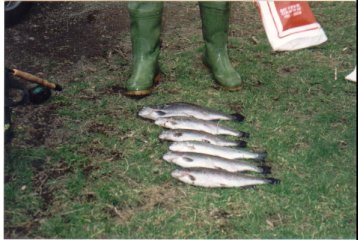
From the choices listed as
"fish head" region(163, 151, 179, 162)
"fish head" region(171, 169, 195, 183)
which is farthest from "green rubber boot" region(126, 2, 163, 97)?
"fish head" region(171, 169, 195, 183)

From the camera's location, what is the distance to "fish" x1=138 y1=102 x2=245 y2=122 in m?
3.64

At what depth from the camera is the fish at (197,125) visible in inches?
137

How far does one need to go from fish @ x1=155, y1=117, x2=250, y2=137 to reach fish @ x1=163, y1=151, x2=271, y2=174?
361mm

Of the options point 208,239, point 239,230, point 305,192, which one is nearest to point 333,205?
point 305,192

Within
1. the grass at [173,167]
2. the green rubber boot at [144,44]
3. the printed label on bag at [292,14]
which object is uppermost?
the printed label on bag at [292,14]

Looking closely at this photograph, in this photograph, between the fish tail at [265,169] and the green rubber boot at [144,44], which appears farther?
the green rubber boot at [144,44]

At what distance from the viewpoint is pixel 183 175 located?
3010 mm

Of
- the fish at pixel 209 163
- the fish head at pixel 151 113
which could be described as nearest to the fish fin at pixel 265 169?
the fish at pixel 209 163

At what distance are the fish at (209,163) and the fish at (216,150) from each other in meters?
0.07

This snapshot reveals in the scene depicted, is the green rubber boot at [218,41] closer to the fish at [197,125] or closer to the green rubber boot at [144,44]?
the green rubber boot at [144,44]

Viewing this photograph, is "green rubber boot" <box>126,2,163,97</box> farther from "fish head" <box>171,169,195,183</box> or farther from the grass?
"fish head" <box>171,169,195,183</box>

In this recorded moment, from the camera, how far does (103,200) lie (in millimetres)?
2873

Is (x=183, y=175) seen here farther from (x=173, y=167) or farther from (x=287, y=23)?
(x=287, y=23)

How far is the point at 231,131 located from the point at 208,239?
1.05 meters
